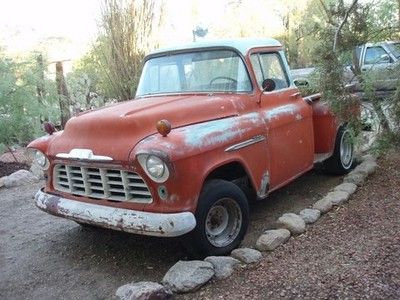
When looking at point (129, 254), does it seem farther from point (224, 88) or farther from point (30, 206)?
point (30, 206)

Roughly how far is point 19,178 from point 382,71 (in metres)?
5.46

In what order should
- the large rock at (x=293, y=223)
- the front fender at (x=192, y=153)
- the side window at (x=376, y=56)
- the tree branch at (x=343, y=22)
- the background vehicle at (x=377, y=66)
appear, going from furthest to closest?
1. the tree branch at (x=343, y=22)
2. the side window at (x=376, y=56)
3. the background vehicle at (x=377, y=66)
4. the large rock at (x=293, y=223)
5. the front fender at (x=192, y=153)

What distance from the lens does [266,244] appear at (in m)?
3.88

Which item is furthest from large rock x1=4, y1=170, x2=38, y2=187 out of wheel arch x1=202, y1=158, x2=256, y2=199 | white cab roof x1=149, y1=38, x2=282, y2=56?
wheel arch x1=202, y1=158, x2=256, y2=199

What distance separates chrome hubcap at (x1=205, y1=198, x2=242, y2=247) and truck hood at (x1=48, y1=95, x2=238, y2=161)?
0.76 meters

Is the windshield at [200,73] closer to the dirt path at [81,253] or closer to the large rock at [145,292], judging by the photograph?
Result: the dirt path at [81,253]

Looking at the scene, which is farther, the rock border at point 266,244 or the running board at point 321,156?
the running board at point 321,156

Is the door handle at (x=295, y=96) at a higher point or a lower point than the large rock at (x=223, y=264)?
higher

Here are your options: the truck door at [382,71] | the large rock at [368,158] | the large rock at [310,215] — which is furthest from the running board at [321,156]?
the truck door at [382,71]

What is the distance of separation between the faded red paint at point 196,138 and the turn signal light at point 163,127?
44mm

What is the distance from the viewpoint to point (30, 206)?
607 cm

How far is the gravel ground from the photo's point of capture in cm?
308

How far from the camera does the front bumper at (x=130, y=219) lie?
340 centimetres

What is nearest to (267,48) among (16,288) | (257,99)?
(257,99)
